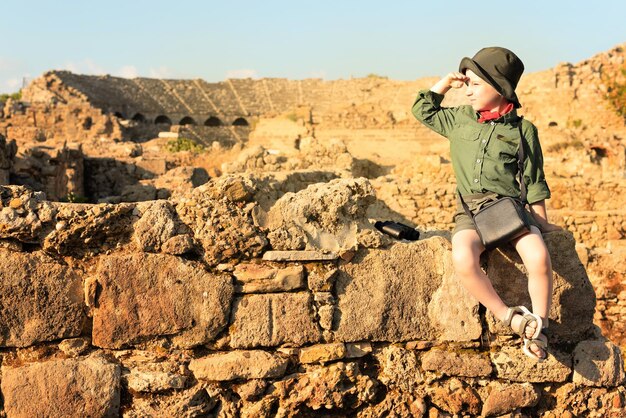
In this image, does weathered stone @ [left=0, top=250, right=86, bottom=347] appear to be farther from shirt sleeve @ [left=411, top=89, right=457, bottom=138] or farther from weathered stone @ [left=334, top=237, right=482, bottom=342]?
shirt sleeve @ [left=411, top=89, right=457, bottom=138]

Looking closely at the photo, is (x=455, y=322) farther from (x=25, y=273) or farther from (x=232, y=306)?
(x=25, y=273)

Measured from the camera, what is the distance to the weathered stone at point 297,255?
3232mm

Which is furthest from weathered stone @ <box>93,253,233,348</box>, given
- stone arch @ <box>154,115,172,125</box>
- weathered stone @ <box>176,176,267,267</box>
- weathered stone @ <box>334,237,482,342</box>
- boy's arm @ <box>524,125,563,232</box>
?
stone arch @ <box>154,115,172,125</box>

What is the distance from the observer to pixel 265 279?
3.21 metres

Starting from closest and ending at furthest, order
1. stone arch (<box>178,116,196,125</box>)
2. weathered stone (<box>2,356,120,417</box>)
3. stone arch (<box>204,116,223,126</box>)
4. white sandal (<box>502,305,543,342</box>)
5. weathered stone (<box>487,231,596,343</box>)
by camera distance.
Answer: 1. weathered stone (<box>2,356,120,417</box>)
2. white sandal (<box>502,305,543,342</box>)
3. weathered stone (<box>487,231,596,343</box>)
4. stone arch (<box>178,116,196,125</box>)
5. stone arch (<box>204,116,223,126</box>)

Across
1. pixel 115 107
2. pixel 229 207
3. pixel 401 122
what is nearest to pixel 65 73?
pixel 115 107

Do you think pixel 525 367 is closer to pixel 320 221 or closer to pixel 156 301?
pixel 320 221

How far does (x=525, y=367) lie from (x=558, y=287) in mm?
409

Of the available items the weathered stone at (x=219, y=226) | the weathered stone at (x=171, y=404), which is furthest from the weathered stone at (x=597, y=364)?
the weathered stone at (x=171, y=404)

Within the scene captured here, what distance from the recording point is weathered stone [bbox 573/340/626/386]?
3361 mm

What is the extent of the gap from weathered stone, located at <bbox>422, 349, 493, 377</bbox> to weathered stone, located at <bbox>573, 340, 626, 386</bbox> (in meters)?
0.45

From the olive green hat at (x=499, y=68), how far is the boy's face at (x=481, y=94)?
35 mm

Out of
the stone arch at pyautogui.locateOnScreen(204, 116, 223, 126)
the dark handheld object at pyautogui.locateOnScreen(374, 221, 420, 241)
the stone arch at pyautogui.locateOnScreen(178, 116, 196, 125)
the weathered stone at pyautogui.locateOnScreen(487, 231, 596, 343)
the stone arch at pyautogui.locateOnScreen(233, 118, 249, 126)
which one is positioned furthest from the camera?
the stone arch at pyautogui.locateOnScreen(233, 118, 249, 126)

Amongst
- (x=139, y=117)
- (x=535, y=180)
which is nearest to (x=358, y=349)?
(x=535, y=180)
